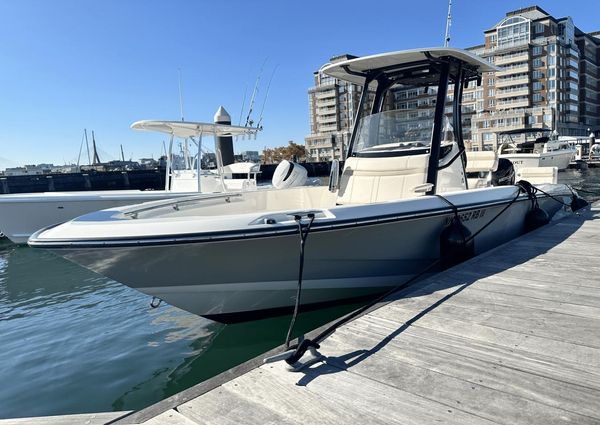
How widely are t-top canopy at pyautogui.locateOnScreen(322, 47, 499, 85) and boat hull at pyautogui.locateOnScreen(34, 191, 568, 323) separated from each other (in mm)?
2022

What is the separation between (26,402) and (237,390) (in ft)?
7.94

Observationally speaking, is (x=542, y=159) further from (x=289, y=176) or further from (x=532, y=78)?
(x=532, y=78)

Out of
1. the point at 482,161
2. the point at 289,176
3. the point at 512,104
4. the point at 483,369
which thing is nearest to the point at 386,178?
the point at 482,161

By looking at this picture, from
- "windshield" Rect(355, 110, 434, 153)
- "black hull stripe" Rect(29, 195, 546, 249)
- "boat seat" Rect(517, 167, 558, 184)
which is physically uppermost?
"windshield" Rect(355, 110, 434, 153)

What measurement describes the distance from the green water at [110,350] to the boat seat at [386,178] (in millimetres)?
1512

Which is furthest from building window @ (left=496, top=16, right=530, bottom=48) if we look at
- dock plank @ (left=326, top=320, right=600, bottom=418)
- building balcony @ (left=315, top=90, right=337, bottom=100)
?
dock plank @ (left=326, top=320, right=600, bottom=418)

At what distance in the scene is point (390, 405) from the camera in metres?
2.34

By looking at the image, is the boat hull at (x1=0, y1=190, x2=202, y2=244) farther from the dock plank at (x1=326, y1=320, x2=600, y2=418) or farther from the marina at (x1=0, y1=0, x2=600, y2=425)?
the dock plank at (x1=326, y1=320, x2=600, y2=418)

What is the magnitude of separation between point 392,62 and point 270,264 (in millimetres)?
3487

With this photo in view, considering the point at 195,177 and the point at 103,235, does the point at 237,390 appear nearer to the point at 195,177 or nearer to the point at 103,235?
the point at 103,235

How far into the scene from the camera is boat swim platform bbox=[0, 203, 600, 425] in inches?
89.4

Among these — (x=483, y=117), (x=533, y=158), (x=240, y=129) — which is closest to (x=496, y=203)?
(x=240, y=129)

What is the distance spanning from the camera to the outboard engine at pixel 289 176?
1085 cm

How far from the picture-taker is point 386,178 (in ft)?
18.1
